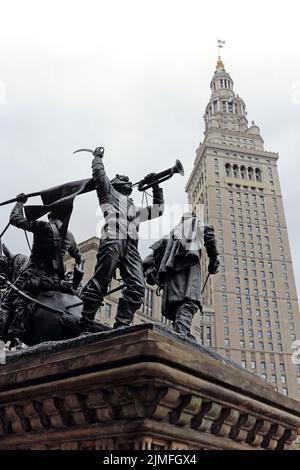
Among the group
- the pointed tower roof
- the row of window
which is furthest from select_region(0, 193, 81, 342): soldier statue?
the pointed tower roof

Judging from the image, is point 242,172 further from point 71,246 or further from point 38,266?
point 38,266

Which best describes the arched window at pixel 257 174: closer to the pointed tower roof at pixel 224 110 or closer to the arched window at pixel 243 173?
the arched window at pixel 243 173

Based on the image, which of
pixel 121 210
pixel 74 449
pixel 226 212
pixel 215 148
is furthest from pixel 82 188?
pixel 215 148

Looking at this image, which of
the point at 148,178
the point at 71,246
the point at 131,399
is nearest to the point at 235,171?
the point at 71,246

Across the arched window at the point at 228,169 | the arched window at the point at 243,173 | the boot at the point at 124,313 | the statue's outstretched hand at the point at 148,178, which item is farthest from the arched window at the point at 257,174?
the boot at the point at 124,313

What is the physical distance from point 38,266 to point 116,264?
1750 mm

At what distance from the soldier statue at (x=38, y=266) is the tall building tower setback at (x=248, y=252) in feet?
256

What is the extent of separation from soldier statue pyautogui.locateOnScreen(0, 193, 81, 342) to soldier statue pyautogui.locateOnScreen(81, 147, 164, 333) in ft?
2.84

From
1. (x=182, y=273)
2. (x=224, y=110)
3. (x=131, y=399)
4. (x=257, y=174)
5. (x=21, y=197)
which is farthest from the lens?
(x=224, y=110)

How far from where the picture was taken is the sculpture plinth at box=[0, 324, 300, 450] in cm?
426

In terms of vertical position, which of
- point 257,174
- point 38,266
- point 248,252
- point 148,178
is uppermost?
point 257,174

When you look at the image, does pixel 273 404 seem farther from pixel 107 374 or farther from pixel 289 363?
pixel 289 363

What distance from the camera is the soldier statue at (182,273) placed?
665cm

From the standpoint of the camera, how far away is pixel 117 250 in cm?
582
